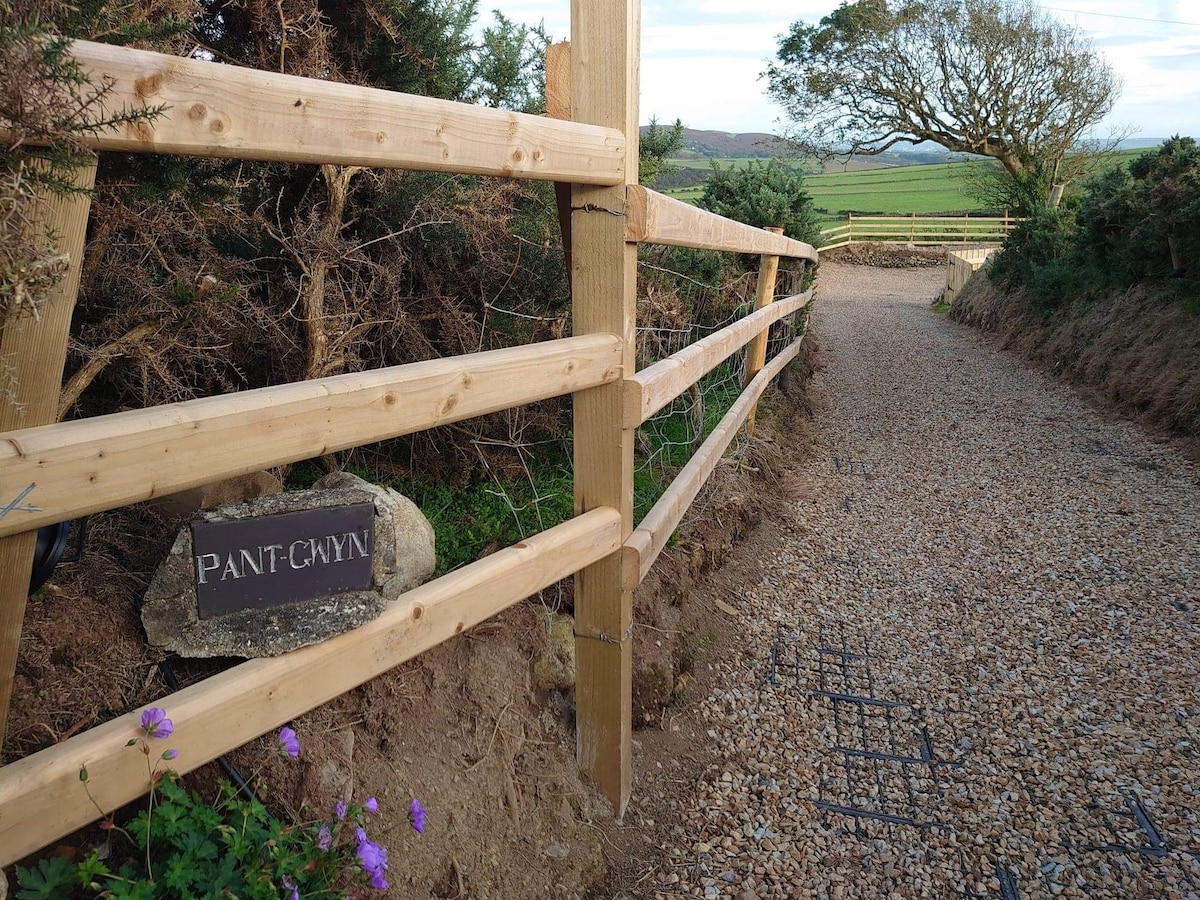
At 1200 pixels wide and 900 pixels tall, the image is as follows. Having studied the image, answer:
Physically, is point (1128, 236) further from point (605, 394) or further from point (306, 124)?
point (306, 124)

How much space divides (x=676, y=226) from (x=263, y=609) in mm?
1780

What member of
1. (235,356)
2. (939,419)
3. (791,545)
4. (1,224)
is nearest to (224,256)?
(235,356)

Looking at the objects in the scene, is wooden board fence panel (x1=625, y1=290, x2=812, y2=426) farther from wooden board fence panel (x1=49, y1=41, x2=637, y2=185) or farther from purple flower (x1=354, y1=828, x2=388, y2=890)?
purple flower (x1=354, y1=828, x2=388, y2=890)

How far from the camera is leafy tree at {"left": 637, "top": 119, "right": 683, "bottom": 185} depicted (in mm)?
5527

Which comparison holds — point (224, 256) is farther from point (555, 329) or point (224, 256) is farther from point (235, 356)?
point (555, 329)

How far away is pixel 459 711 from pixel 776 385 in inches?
253

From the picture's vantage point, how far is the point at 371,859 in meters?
1.74

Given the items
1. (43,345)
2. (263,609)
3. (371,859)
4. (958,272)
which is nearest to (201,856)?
(371,859)

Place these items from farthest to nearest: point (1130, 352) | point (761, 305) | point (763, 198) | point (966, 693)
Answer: point (763, 198), point (1130, 352), point (761, 305), point (966, 693)

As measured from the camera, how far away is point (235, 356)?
10.3 ft

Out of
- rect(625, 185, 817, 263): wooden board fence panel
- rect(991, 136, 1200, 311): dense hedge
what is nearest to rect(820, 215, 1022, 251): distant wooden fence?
rect(991, 136, 1200, 311): dense hedge

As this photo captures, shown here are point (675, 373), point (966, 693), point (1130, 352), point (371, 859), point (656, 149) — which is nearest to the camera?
point (371, 859)

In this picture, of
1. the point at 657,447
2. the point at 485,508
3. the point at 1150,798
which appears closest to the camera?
the point at 1150,798

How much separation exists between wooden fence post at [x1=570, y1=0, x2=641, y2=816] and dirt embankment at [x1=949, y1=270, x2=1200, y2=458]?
6.00 metres
